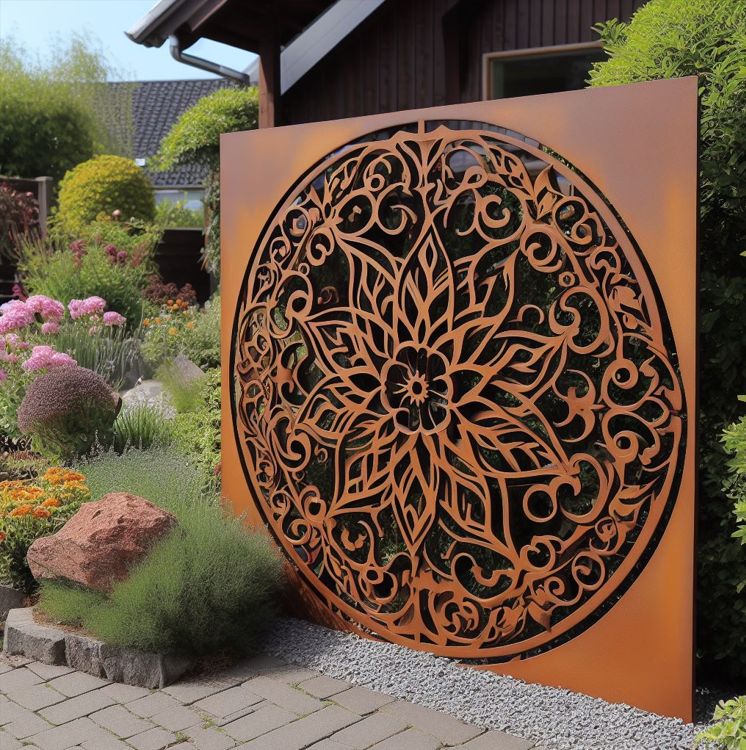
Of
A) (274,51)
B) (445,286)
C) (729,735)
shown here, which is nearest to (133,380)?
(274,51)

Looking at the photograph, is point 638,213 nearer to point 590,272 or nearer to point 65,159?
point 590,272

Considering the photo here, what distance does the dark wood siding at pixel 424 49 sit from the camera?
834 cm

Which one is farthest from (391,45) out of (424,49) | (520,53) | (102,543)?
(102,543)

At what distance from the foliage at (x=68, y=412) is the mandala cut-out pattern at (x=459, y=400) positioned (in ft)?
6.56

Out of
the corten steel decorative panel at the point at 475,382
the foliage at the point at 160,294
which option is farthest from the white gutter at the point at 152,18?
the corten steel decorative panel at the point at 475,382

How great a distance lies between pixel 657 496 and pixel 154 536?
200cm

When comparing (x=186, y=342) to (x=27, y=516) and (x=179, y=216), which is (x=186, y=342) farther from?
(x=179, y=216)

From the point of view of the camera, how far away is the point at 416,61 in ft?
29.6

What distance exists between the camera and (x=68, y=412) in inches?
227

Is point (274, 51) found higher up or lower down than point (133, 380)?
higher up

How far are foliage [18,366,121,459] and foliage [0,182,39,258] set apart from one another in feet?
20.8

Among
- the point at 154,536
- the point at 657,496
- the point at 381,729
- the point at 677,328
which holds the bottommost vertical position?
the point at 381,729

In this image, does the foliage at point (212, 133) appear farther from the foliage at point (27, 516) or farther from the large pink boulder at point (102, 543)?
the large pink boulder at point (102, 543)

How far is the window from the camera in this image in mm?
8258
